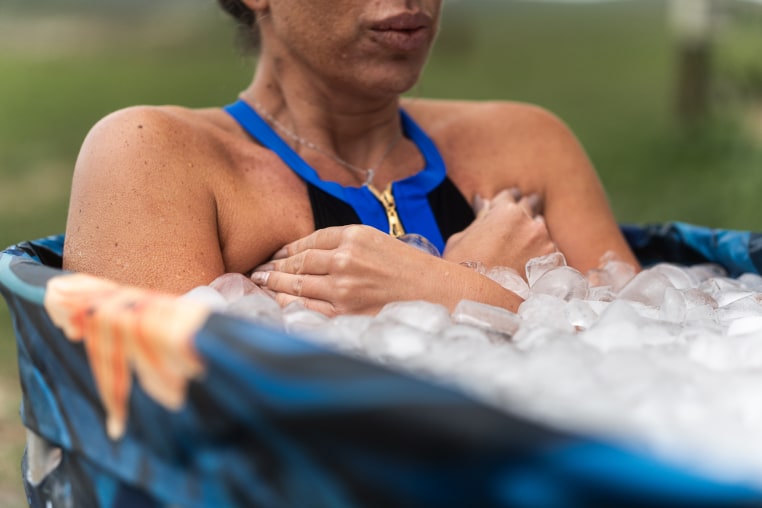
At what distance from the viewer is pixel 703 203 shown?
20.0 ft

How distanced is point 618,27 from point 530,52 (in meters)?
1.25

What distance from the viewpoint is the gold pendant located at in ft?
6.91

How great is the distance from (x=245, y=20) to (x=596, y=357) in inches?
63.8

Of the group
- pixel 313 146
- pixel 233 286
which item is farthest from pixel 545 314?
pixel 313 146

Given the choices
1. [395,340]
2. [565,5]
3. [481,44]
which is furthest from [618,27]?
[395,340]

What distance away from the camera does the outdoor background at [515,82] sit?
6.51 metres

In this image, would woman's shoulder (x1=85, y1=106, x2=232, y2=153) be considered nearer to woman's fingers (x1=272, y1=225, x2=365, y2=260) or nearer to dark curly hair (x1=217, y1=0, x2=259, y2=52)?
woman's fingers (x1=272, y1=225, x2=365, y2=260)

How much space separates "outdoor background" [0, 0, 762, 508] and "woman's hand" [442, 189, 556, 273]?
2990mm

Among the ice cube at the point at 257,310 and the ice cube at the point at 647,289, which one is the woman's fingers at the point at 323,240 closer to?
the ice cube at the point at 257,310

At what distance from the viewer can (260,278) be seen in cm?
185

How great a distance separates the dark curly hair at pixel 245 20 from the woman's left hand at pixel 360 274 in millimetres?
881

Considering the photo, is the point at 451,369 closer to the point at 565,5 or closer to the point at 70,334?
the point at 70,334

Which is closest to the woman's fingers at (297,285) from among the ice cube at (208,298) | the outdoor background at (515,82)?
the ice cube at (208,298)

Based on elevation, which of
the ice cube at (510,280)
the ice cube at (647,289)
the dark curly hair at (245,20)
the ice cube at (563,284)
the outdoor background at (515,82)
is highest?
the dark curly hair at (245,20)
